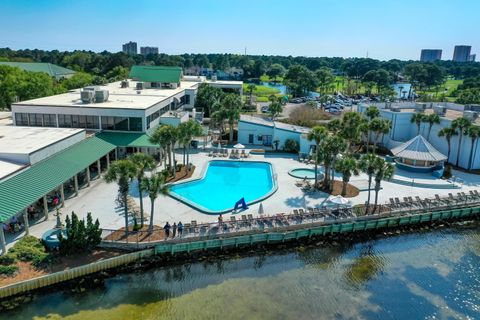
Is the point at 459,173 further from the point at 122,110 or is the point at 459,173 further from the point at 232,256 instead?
the point at 122,110

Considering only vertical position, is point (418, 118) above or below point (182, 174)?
above

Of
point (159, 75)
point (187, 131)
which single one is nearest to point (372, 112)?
point (187, 131)

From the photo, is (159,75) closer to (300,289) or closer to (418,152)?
(418,152)

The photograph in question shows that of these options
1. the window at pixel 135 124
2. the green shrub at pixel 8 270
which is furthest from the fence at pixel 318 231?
the window at pixel 135 124

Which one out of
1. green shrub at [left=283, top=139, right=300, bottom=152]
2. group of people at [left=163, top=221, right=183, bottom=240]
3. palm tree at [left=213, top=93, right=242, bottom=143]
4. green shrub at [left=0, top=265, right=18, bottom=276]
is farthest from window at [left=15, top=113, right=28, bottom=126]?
green shrub at [left=283, top=139, right=300, bottom=152]

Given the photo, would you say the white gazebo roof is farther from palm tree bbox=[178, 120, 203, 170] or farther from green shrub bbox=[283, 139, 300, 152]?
palm tree bbox=[178, 120, 203, 170]

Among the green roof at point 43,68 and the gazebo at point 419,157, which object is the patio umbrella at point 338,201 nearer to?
the gazebo at point 419,157

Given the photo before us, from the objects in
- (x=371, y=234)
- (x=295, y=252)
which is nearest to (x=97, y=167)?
(x=295, y=252)

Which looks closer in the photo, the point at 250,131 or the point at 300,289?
the point at 300,289
